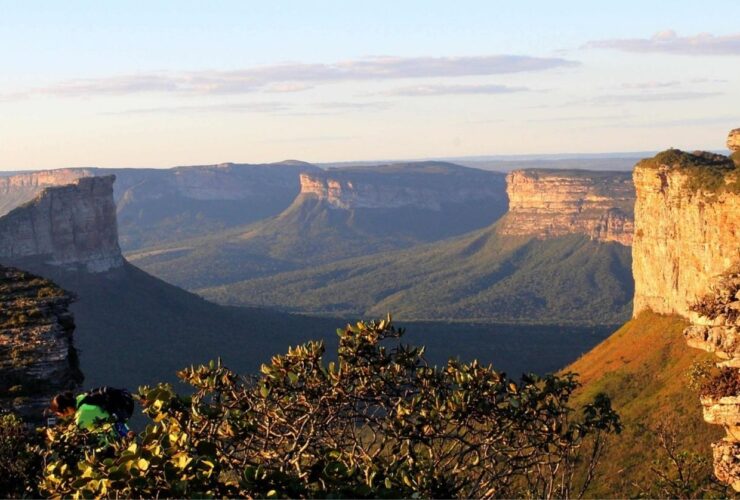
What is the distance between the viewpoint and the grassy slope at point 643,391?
4803 cm

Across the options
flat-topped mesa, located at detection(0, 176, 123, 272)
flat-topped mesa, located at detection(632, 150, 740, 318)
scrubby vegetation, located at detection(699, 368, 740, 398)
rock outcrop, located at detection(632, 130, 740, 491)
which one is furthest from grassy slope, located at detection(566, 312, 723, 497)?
flat-topped mesa, located at detection(0, 176, 123, 272)

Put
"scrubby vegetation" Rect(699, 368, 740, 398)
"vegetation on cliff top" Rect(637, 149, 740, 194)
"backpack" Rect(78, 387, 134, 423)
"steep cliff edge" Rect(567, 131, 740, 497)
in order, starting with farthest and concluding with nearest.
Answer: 1. "vegetation on cliff top" Rect(637, 149, 740, 194)
2. "steep cliff edge" Rect(567, 131, 740, 497)
3. "scrubby vegetation" Rect(699, 368, 740, 398)
4. "backpack" Rect(78, 387, 134, 423)

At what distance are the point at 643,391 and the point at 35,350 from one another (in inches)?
1509

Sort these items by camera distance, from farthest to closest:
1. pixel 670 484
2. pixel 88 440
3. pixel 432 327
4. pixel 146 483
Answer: pixel 432 327 < pixel 670 484 < pixel 88 440 < pixel 146 483

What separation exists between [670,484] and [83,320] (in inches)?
3386

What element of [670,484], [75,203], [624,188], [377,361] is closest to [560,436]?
[377,361]

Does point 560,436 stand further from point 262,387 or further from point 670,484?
point 670,484

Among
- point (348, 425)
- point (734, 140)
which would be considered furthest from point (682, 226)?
point (348, 425)

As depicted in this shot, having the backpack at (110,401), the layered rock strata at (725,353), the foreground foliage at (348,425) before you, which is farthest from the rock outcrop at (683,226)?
the backpack at (110,401)

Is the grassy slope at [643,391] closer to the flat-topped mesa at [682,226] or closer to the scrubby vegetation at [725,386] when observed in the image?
the flat-topped mesa at [682,226]

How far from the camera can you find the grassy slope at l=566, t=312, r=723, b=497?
158 feet

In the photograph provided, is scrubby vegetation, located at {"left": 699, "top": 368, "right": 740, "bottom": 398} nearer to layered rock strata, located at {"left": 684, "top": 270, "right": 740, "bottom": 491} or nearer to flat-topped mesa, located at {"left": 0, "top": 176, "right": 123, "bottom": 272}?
layered rock strata, located at {"left": 684, "top": 270, "right": 740, "bottom": 491}

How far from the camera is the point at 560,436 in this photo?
17984 mm

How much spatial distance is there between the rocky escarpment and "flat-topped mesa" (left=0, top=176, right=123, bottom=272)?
2849 inches
